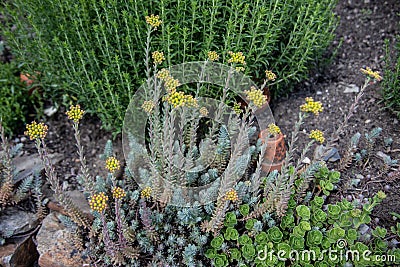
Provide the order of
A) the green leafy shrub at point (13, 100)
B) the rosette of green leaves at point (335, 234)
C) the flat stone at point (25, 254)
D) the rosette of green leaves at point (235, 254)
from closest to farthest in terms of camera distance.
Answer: the rosette of green leaves at point (335, 234)
the rosette of green leaves at point (235, 254)
the flat stone at point (25, 254)
the green leafy shrub at point (13, 100)

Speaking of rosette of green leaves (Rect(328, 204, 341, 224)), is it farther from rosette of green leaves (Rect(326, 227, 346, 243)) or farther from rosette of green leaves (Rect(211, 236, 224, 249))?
rosette of green leaves (Rect(211, 236, 224, 249))

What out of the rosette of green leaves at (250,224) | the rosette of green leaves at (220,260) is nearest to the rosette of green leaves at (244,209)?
the rosette of green leaves at (250,224)

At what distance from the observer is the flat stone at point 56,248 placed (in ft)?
9.68

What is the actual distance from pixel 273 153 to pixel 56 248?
179 cm

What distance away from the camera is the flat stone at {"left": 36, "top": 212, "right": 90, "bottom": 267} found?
295 cm

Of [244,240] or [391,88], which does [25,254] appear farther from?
[391,88]

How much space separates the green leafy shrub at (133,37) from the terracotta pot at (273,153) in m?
0.56

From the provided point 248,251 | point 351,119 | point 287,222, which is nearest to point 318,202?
point 287,222

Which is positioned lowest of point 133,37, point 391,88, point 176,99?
point 391,88

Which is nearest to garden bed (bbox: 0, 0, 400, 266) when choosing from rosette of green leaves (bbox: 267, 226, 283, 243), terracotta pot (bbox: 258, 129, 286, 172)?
terracotta pot (bbox: 258, 129, 286, 172)

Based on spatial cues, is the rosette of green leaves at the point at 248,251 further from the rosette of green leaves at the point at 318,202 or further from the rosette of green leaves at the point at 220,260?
the rosette of green leaves at the point at 318,202

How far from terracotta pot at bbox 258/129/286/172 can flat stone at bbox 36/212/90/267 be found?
1532mm

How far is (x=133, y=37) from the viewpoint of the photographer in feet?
10.9

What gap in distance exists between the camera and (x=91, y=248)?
288cm
